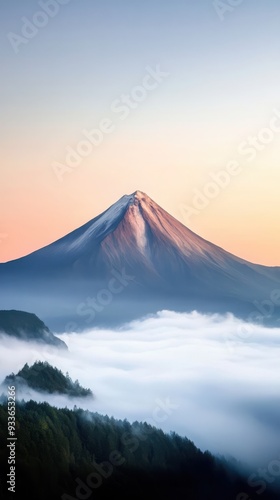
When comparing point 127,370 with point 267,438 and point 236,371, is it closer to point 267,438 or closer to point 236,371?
point 236,371

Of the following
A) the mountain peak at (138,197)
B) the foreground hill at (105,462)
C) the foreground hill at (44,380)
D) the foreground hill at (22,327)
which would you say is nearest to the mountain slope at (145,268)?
the mountain peak at (138,197)

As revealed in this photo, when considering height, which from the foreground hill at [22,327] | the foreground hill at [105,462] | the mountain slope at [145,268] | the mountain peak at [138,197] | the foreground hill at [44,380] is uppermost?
the mountain peak at [138,197]

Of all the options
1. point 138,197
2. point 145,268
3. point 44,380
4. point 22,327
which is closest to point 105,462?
point 44,380

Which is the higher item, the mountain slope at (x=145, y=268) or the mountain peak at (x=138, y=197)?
the mountain peak at (x=138, y=197)

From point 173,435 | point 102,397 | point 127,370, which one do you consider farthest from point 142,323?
point 173,435

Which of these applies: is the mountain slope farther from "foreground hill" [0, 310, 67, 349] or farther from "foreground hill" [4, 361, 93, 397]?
"foreground hill" [4, 361, 93, 397]

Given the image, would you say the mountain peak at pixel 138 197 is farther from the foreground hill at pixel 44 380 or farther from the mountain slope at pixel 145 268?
the foreground hill at pixel 44 380

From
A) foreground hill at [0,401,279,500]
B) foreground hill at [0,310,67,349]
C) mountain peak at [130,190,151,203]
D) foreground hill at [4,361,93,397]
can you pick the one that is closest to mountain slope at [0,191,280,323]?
mountain peak at [130,190,151,203]
